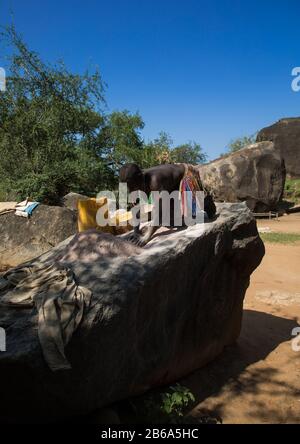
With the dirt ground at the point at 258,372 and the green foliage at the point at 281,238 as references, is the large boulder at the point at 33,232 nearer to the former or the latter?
the dirt ground at the point at 258,372

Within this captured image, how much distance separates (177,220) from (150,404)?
1914 mm

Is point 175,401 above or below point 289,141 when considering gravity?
below

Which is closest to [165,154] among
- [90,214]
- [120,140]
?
[90,214]

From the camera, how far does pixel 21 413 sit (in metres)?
2.65

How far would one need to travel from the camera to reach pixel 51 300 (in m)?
2.90

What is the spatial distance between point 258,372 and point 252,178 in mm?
13402

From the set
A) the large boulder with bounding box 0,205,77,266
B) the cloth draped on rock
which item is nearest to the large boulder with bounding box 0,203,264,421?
the cloth draped on rock

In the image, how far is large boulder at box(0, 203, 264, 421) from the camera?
2652mm

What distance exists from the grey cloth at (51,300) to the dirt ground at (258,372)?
5.19 ft

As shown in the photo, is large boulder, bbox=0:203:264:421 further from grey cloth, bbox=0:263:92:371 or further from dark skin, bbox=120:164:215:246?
dark skin, bbox=120:164:215:246

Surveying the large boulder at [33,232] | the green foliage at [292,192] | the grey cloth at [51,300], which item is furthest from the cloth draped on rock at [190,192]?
the green foliage at [292,192]

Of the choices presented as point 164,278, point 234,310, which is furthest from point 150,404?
point 234,310

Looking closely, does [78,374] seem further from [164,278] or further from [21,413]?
[164,278]

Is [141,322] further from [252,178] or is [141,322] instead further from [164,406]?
[252,178]
